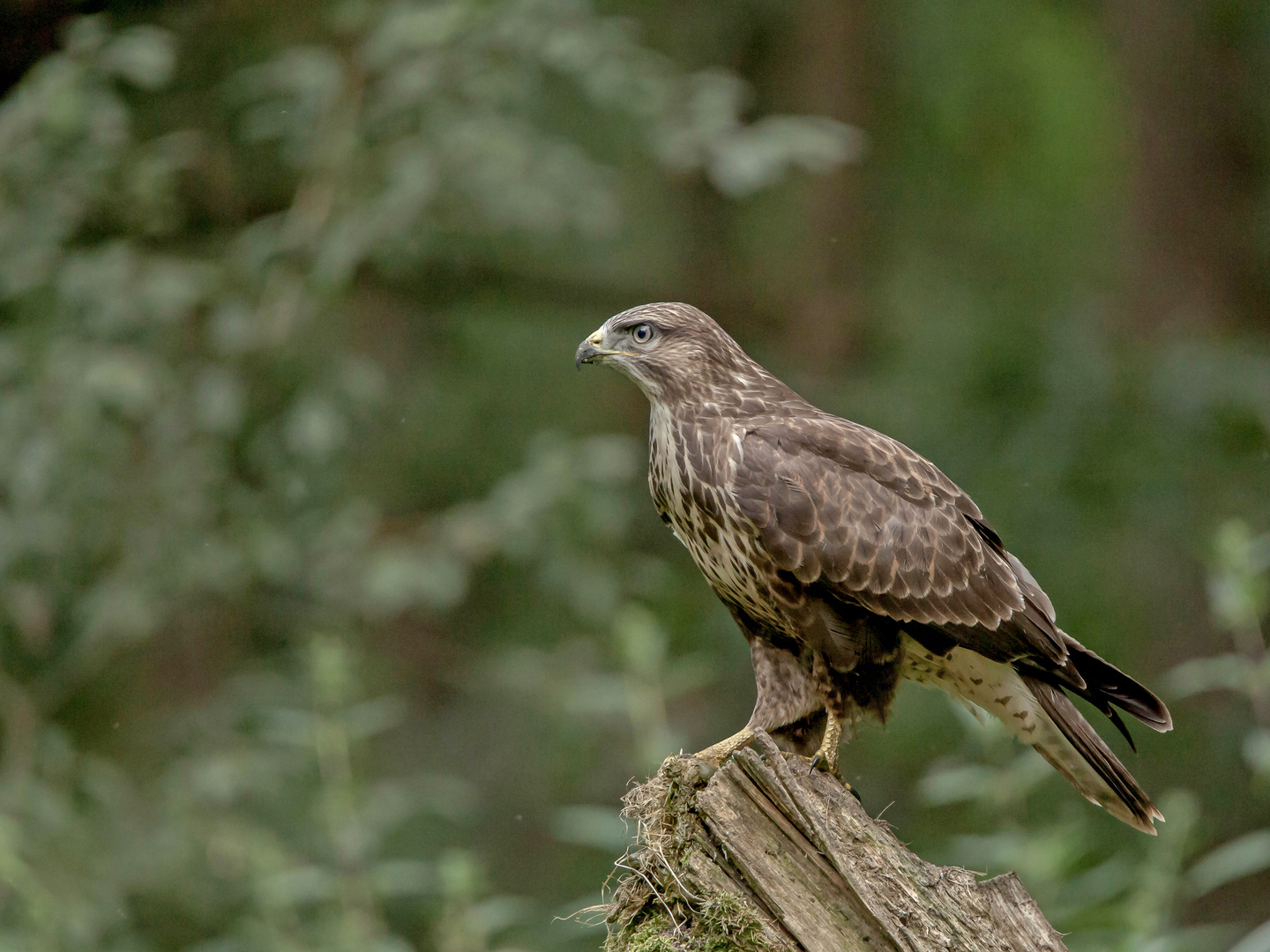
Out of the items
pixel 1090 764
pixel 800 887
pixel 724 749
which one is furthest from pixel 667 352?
pixel 800 887

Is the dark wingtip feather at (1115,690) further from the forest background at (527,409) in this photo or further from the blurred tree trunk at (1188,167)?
the blurred tree trunk at (1188,167)

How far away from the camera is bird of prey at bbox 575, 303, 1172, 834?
3061 millimetres

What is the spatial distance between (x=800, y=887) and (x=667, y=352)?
1602mm

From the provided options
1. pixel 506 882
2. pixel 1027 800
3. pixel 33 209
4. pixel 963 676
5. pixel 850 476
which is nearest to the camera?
pixel 850 476

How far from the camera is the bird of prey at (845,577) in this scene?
10.0 feet

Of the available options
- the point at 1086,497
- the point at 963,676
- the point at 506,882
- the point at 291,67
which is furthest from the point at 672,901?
the point at 506,882

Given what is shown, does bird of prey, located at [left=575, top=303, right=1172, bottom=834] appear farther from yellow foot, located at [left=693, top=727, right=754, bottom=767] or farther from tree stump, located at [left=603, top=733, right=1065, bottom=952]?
tree stump, located at [left=603, top=733, right=1065, bottom=952]

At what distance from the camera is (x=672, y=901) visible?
2.33 metres

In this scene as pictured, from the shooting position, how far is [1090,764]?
3.21 meters

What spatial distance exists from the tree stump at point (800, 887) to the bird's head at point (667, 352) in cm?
127

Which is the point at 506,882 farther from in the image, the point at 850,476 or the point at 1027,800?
the point at 850,476

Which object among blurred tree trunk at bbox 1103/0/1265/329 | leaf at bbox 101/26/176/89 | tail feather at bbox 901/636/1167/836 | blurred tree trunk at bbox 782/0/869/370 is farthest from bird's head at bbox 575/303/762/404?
blurred tree trunk at bbox 1103/0/1265/329

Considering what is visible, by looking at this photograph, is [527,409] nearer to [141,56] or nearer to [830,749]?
[141,56]

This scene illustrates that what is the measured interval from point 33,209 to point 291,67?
3.43ft
